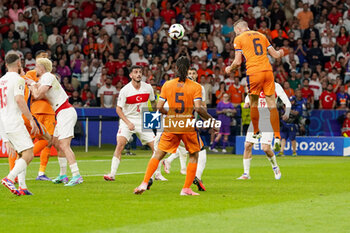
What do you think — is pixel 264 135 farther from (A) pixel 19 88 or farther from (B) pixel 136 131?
(A) pixel 19 88

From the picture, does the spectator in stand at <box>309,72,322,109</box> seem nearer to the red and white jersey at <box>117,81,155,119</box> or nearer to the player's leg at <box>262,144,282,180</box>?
the player's leg at <box>262,144,282,180</box>

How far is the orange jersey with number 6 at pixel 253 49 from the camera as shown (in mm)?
13898

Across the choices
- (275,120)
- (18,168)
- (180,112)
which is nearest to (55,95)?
(18,168)

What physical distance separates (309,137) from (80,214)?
1779 centimetres

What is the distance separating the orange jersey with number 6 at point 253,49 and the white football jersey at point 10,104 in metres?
4.85

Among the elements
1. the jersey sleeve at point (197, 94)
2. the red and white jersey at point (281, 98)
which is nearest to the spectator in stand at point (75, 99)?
the red and white jersey at point (281, 98)

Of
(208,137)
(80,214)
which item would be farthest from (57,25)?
Answer: (80,214)

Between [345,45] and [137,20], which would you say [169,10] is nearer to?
[137,20]

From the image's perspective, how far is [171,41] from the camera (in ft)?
100

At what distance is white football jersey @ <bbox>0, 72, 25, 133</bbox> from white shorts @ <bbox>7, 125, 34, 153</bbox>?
0.21ft

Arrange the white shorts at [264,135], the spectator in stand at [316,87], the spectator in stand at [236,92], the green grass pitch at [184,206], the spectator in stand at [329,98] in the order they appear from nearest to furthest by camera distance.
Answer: the green grass pitch at [184,206], the white shorts at [264,135], the spectator in stand at [329,98], the spectator in stand at [236,92], the spectator in stand at [316,87]

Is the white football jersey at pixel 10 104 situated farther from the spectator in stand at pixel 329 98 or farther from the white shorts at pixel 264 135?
the spectator in stand at pixel 329 98

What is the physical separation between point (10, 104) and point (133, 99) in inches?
163

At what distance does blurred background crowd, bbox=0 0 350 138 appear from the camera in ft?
91.6
